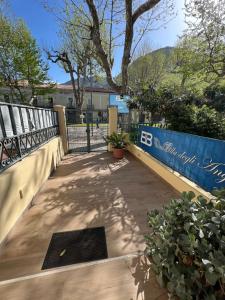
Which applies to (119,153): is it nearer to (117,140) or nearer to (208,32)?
(117,140)

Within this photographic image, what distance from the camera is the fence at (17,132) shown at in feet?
8.53

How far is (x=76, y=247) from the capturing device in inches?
92.2

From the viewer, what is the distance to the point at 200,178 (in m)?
3.28

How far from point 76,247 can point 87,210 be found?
0.92 metres

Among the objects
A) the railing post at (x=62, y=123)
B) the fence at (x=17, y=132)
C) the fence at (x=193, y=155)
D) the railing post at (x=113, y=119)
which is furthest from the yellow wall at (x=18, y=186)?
the railing post at (x=113, y=119)

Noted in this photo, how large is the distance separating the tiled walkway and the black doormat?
95 millimetres

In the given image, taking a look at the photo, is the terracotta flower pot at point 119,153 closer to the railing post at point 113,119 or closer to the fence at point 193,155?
the railing post at point 113,119

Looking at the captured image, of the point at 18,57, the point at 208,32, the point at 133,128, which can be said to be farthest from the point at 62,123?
Result: the point at 18,57

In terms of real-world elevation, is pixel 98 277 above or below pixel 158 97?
below

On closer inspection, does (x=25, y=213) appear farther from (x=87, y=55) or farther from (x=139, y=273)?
(x=87, y=55)

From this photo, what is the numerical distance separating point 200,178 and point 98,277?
8.37 feet

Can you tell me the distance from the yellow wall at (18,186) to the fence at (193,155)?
3.32 meters

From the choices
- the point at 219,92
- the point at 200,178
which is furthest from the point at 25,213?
the point at 219,92

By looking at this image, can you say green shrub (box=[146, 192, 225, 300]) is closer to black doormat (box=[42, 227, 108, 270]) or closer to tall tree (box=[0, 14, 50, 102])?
black doormat (box=[42, 227, 108, 270])
